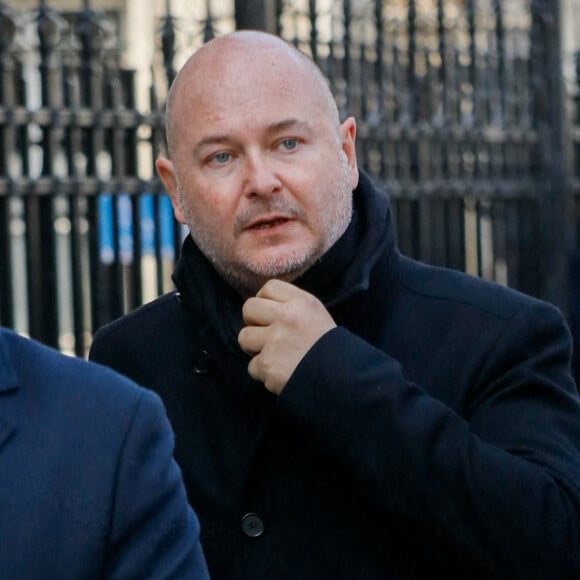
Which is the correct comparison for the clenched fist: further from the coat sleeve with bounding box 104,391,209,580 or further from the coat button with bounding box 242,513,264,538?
the coat sleeve with bounding box 104,391,209,580

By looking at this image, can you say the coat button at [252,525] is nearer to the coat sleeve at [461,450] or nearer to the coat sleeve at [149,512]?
the coat sleeve at [461,450]

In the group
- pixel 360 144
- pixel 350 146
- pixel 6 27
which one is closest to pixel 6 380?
pixel 350 146

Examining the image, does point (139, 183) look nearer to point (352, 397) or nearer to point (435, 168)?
point (435, 168)

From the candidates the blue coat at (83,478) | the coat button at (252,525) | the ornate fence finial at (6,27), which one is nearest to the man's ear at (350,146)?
the coat button at (252,525)

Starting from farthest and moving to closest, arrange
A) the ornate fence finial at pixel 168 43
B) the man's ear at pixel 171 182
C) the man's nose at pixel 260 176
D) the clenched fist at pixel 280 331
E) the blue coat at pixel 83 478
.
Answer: the ornate fence finial at pixel 168 43 < the man's ear at pixel 171 182 < the man's nose at pixel 260 176 < the clenched fist at pixel 280 331 < the blue coat at pixel 83 478

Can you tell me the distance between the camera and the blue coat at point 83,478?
2.00 metres

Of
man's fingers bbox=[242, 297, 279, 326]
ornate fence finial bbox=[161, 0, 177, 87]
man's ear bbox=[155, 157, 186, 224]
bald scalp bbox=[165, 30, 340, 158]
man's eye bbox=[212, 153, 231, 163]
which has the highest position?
ornate fence finial bbox=[161, 0, 177, 87]

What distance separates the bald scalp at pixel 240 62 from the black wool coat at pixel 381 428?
0.22m

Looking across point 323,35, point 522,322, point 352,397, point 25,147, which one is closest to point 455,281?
Result: point 522,322

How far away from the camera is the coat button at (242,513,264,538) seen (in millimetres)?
2830

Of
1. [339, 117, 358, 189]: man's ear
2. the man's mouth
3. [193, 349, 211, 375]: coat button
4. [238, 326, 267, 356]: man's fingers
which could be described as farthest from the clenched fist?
[339, 117, 358, 189]: man's ear

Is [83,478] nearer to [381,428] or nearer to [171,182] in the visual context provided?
[381,428]

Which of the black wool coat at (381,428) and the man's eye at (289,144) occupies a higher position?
the man's eye at (289,144)

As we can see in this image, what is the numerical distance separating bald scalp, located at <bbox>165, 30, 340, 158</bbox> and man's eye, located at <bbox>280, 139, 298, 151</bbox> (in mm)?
125
